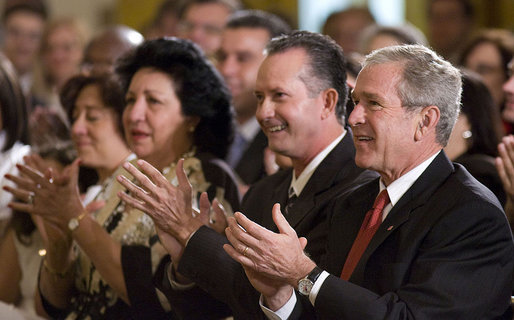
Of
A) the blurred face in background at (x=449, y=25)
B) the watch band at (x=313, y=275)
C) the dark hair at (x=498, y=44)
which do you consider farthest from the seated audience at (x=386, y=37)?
the watch band at (x=313, y=275)

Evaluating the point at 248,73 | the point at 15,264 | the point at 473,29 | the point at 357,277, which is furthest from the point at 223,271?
the point at 473,29

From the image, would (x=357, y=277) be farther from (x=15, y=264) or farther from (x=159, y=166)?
(x=15, y=264)

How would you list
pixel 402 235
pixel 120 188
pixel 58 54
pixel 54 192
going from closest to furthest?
1. pixel 402 235
2. pixel 54 192
3. pixel 120 188
4. pixel 58 54

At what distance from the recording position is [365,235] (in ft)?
8.04

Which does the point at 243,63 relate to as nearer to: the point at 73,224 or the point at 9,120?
the point at 9,120

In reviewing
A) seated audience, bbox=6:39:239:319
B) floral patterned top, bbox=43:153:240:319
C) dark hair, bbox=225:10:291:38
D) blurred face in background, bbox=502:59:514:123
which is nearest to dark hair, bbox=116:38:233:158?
seated audience, bbox=6:39:239:319

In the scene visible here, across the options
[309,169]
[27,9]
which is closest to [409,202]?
[309,169]

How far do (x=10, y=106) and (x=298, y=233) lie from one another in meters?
2.21

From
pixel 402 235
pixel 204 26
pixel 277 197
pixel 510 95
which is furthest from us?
pixel 204 26

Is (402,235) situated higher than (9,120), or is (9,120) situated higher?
(402,235)

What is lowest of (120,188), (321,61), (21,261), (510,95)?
(21,261)

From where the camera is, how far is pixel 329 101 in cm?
298

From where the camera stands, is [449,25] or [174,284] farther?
[449,25]

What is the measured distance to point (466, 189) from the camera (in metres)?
2.29
